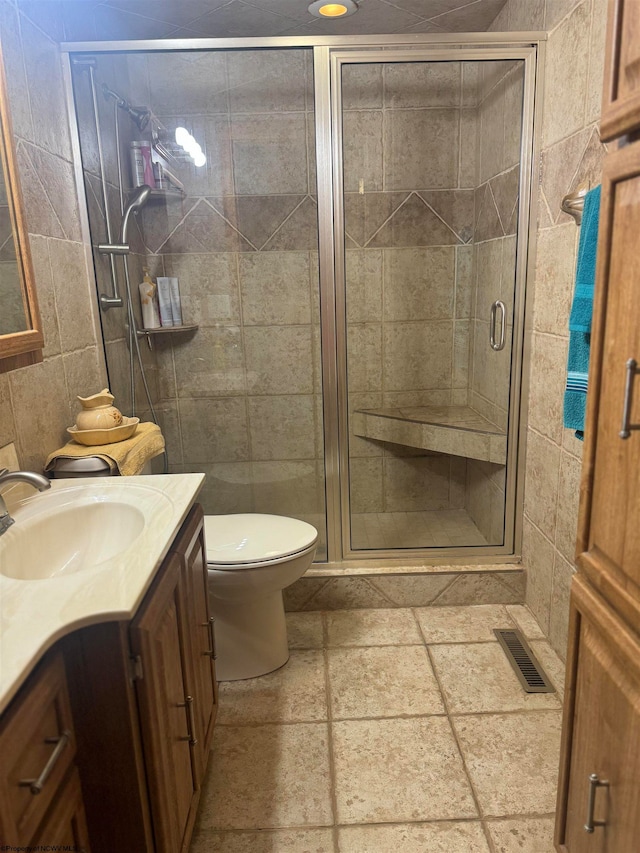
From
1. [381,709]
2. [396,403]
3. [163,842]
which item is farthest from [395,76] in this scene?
[163,842]

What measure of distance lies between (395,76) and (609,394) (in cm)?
207

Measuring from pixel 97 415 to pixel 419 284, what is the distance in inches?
66.0

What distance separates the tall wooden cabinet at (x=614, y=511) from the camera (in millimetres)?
877

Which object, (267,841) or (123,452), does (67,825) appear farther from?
(123,452)

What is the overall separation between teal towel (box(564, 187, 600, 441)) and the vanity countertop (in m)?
1.04

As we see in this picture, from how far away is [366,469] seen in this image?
8.75 ft

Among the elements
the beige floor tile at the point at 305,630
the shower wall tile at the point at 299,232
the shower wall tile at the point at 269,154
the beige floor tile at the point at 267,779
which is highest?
the shower wall tile at the point at 269,154

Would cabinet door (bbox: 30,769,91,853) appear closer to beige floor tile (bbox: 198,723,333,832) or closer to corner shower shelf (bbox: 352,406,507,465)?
beige floor tile (bbox: 198,723,333,832)

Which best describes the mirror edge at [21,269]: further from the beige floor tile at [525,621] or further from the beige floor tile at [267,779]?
the beige floor tile at [525,621]

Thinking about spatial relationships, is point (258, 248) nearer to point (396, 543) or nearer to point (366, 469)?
point (366, 469)

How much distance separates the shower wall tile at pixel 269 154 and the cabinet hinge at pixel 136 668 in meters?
1.89

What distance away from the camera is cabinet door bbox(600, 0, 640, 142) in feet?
2.78

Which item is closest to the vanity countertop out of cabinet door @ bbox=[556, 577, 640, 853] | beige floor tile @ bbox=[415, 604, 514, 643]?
cabinet door @ bbox=[556, 577, 640, 853]

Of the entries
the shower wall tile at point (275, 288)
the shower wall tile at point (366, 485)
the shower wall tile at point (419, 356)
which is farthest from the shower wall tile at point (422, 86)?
the shower wall tile at point (366, 485)
